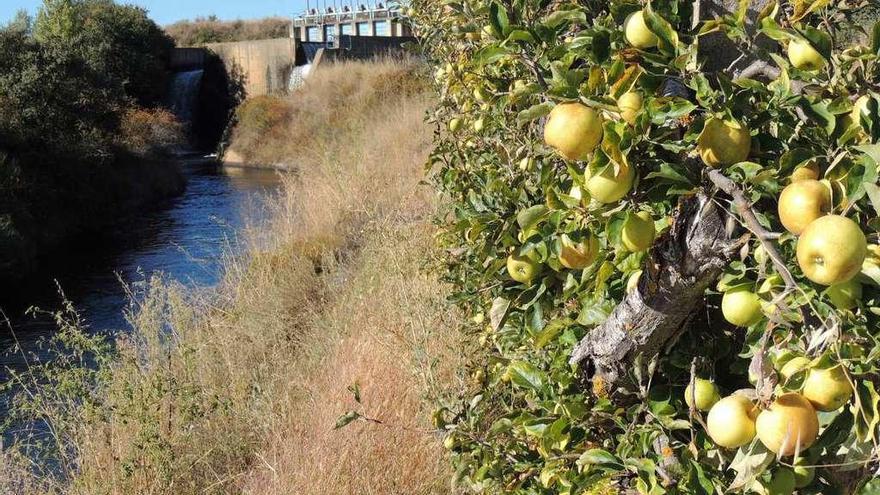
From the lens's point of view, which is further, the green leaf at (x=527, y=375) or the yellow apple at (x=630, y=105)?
the green leaf at (x=527, y=375)

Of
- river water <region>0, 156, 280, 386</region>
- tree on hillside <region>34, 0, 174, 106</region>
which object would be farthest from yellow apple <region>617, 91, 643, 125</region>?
tree on hillside <region>34, 0, 174, 106</region>

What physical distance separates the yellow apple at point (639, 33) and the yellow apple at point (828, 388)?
0.42m

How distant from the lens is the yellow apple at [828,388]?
748 millimetres

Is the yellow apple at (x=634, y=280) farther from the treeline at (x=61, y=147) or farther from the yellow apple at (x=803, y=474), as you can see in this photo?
the treeline at (x=61, y=147)

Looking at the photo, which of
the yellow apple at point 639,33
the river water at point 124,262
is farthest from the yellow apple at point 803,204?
the river water at point 124,262

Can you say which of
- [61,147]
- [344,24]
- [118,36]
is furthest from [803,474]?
[344,24]

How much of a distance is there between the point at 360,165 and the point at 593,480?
22.2ft

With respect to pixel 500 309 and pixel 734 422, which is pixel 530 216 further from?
pixel 500 309

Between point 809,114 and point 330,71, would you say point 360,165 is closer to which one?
point 809,114

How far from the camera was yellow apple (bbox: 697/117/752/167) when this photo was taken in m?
0.81

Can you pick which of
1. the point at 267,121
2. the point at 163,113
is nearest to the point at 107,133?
the point at 163,113

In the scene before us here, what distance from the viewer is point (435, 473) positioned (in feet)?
8.15

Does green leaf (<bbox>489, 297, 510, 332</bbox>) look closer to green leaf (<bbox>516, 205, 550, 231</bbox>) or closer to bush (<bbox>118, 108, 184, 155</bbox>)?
green leaf (<bbox>516, 205, 550, 231</bbox>)

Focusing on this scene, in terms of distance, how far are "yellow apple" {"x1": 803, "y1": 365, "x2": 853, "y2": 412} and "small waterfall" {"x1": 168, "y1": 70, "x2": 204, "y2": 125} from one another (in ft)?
75.8
